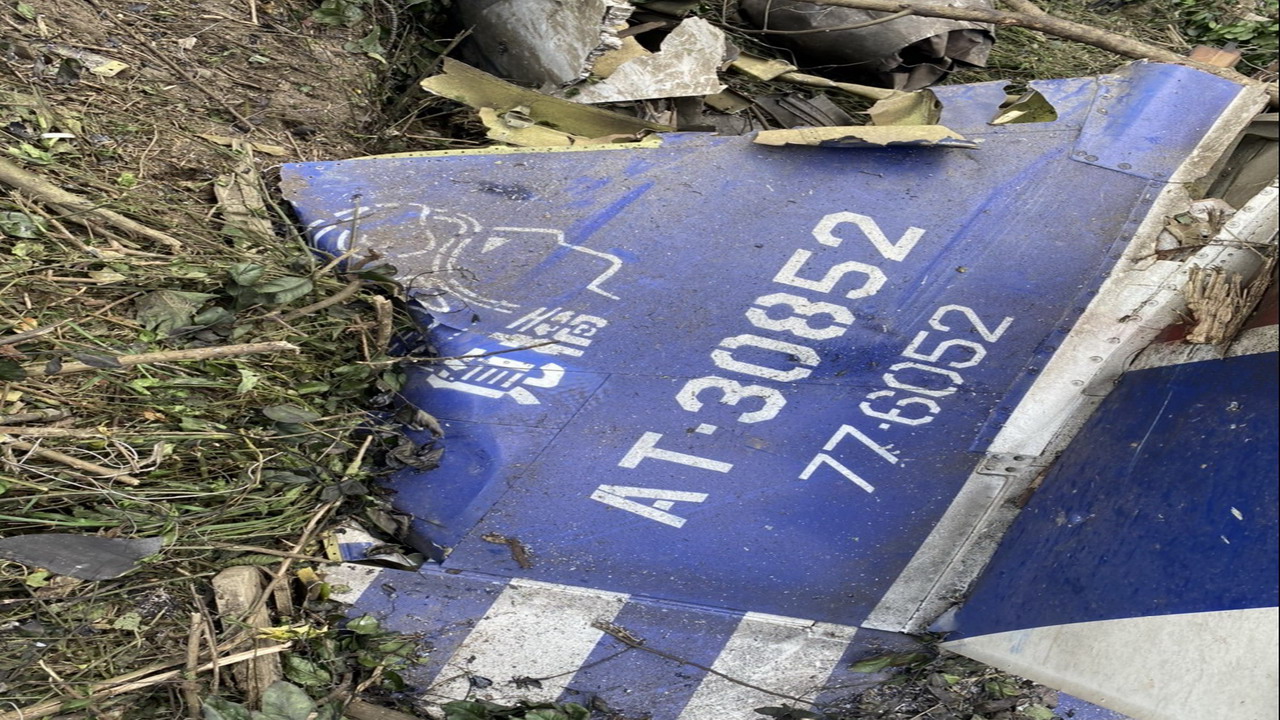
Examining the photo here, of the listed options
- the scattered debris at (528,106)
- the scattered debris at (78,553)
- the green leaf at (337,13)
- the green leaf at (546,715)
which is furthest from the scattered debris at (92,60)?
the green leaf at (546,715)

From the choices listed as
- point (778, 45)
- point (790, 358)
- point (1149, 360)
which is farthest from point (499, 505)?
point (778, 45)

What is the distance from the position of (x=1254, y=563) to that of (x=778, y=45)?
2.34 m

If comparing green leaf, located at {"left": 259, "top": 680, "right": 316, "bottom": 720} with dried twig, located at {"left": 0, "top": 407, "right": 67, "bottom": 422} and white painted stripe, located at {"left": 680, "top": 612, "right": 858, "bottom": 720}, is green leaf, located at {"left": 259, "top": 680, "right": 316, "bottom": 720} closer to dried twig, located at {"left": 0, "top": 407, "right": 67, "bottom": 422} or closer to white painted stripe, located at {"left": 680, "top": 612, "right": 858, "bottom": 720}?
dried twig, located at {"left": 0, "top": 407, "right": 67, "bottom": 422}

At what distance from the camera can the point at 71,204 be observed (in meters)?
2.22

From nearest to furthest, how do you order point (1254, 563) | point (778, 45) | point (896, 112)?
point (1254, 563)
point (896, 112)
point (778, 45)

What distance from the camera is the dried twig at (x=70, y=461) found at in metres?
1.88

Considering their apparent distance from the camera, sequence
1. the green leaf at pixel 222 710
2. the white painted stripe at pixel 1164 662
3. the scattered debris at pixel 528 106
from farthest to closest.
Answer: the scattered debris at pixel 528 106, the green leaf at pixel 222 710, the white painted stripe at pixel 1164 662

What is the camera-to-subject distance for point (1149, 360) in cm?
191

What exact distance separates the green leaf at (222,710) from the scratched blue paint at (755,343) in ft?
1.69

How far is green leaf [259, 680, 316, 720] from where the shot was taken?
6.64 ft

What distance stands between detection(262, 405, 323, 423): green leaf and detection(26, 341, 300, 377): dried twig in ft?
0.42

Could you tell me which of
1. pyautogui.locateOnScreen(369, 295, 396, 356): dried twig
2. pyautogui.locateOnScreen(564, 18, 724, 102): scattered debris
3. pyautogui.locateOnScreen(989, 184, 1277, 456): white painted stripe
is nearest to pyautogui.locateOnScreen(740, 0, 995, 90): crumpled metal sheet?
pyautogui.locateOnScreen(564, 18, 724, 102): scattered debris

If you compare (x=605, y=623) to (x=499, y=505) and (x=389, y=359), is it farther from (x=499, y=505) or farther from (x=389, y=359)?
(x=389, y=359)

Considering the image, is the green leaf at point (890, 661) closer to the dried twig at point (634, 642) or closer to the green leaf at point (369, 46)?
the dried twig at point (634, 642)
